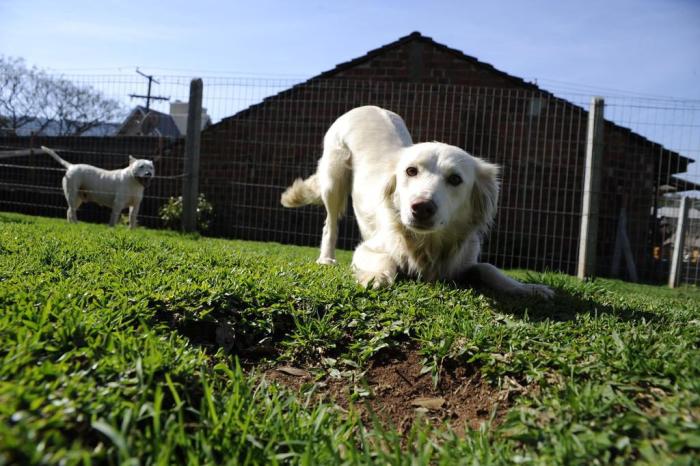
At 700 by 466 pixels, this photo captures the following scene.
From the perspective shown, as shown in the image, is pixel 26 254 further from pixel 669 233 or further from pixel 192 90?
pixel 669 233

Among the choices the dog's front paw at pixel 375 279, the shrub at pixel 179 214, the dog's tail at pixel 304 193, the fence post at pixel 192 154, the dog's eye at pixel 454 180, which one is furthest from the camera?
the shrub at pixel 179 214

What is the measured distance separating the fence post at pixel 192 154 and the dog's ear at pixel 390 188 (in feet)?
17.0

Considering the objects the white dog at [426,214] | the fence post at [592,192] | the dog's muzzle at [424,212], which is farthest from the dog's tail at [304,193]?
the fence post at [592,192]

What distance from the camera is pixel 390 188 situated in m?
3.51

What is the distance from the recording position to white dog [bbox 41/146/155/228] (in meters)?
8.88

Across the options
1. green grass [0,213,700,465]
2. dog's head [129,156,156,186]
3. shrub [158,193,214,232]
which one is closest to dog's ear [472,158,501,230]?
green grass [0,213,700,465]

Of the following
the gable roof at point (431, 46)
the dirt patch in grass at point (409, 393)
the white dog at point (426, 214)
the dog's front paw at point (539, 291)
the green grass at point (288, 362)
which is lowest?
the dirt patch in grass at point (409, 393)

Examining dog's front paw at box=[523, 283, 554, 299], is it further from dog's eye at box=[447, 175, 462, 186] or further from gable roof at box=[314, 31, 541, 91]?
gable roof at box=[314, 31, 541, 91]

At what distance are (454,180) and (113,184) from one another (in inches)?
303

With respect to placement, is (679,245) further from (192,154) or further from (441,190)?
(192,154)

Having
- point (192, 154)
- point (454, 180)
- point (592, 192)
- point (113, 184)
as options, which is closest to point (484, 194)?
point (454, 180)

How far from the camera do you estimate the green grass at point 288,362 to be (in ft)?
3.99

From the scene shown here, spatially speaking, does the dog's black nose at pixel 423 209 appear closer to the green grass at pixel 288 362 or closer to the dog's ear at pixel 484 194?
the green grass at pixel 288 362

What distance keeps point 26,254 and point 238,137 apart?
792 cm
